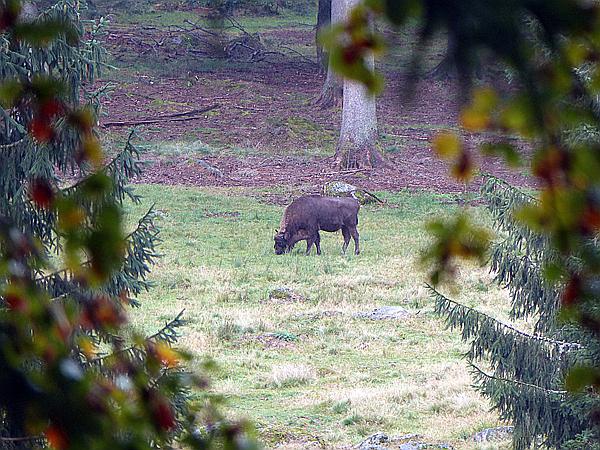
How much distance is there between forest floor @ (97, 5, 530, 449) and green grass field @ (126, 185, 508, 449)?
1.2 inches

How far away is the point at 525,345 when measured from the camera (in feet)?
27.3

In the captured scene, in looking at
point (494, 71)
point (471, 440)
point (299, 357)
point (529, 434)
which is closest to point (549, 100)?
point (494, 71)

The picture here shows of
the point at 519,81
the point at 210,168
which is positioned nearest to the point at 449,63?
the point at 519,81

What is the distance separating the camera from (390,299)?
14.6 m

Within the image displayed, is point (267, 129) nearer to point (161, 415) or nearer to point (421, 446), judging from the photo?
point (421, 446)

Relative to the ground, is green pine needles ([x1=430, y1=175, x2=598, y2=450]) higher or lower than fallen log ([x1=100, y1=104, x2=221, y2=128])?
higher

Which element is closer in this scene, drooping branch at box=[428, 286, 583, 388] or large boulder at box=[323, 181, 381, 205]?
drooping branch at box=[428, 286, 583, 388]

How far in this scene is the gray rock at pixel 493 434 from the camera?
930cm

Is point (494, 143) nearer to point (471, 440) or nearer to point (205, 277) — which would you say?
point (471, 440)

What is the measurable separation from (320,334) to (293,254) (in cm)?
646

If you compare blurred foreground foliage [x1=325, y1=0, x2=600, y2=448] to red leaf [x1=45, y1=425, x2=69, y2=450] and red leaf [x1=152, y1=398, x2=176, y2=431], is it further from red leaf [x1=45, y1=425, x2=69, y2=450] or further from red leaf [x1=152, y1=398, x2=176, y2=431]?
red leaf [x1=45, y1=425, x2=69, y2=450]

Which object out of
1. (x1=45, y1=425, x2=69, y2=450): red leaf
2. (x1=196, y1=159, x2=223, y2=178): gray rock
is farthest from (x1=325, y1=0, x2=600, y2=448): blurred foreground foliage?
(x1=196, y1=159, x2=223, y2=178): gray rock

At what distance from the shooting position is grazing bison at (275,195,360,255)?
63.6 feet

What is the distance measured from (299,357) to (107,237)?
34.1 feet
